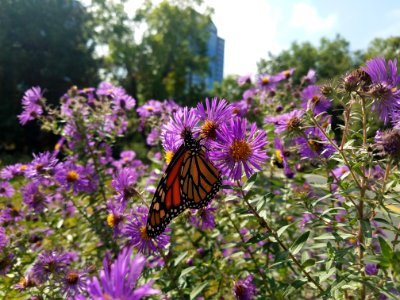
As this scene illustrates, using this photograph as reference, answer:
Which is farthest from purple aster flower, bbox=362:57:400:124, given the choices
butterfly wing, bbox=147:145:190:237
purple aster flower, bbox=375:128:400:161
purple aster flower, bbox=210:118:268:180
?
butterfly wing, bbox=147:145:190:237

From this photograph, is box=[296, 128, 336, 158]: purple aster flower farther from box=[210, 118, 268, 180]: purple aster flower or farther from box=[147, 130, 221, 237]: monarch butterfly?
box=[147, 130, 221, 237]: monarch butterfly

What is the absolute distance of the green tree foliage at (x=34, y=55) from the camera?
683 inches

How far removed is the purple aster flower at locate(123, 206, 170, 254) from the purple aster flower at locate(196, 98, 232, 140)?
0.61 metres

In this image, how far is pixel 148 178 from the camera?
10.6 ft

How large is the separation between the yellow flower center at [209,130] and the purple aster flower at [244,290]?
883mm

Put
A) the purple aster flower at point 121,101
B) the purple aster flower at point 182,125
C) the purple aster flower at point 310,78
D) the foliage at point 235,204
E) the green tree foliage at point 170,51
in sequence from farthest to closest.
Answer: the green tree foliage at point 170,51 < the purple aster flower at point 310,78 < the purple aster flower at point 121,101 < the purple aster flower at point 182,125 < the foliage at point 235,204

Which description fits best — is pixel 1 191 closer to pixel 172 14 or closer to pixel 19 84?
pixel 19 84

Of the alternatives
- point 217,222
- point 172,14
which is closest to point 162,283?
point 217,222

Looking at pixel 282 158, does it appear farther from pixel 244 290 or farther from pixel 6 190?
pixel 6 190

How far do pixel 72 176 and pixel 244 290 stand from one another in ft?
5.44

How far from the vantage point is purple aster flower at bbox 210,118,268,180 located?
64.2 inches

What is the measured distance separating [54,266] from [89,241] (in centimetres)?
102

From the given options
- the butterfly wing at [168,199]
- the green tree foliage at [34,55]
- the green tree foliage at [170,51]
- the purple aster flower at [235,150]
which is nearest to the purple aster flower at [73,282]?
the butterfly wing at [168,199]

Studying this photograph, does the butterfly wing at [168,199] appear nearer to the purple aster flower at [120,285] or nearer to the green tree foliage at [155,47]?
the purple aster flower at [120,285]
